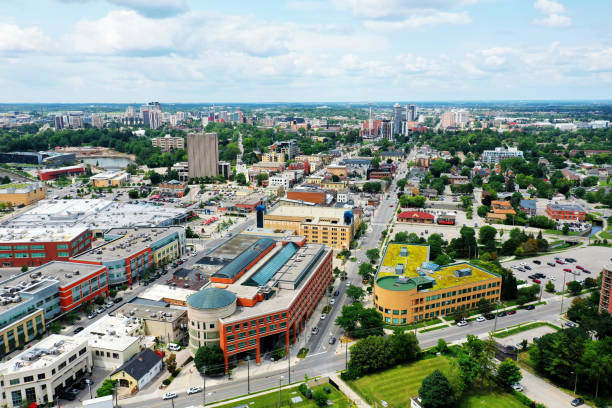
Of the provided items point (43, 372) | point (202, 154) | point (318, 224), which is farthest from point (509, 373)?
point (202, 154)

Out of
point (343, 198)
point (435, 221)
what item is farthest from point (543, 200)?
point (343, 198)

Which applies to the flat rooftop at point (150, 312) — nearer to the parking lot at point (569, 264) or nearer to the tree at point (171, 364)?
the tree at point (171, 364)

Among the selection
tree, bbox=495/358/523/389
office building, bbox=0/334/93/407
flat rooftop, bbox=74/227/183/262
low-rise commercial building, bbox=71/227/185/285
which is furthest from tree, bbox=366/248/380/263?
office building, bbox=0/334/93/407

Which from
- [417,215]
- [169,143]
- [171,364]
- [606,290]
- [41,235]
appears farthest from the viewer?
[169,143]

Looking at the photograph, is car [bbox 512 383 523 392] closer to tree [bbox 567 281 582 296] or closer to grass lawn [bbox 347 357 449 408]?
grass lawn [bbox 347 357 449 408]

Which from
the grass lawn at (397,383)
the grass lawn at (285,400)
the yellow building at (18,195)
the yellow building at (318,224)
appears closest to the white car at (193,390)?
the grass lawn at (285,400)

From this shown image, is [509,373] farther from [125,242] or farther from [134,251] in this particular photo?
[125,242]
